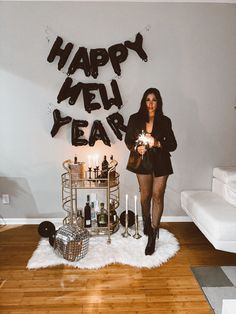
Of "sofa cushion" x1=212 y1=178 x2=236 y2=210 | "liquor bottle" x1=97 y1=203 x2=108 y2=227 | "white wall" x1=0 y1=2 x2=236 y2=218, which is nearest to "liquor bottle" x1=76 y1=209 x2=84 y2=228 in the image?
"liquor bottle" x1=97 y1=203 x2=108 y2=227

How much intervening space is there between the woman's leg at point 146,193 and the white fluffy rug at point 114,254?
0.57 feet

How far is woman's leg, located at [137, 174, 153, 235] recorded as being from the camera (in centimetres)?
309

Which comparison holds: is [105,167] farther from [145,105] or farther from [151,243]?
[151,243]

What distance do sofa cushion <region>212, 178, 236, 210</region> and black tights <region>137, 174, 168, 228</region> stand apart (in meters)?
0.72

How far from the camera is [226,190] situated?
3307 millimetres

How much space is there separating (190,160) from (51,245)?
1.88 meters

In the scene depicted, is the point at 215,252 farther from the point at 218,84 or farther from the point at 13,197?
the point at 13,197

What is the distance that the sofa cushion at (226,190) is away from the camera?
10.2 ft

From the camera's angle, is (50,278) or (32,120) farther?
(32,120)

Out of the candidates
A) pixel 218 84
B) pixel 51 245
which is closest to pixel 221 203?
pixel 218 84

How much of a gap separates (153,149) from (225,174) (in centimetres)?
94

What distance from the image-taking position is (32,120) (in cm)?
359

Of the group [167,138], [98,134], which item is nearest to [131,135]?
[167,138]

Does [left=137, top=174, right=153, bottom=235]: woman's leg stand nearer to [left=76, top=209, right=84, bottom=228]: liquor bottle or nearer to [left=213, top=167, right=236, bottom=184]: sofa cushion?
[left=76, top=209, right=84, bottom=228]: liquor bottle
